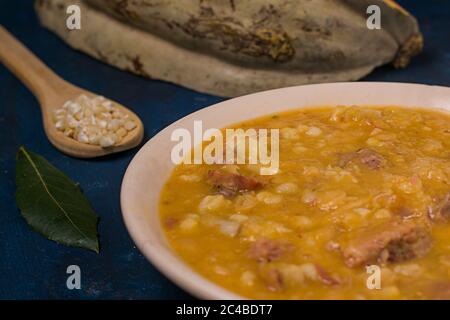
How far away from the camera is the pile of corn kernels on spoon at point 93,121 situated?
315cm

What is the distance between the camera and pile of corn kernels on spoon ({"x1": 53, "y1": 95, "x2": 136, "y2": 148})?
3.15 meters

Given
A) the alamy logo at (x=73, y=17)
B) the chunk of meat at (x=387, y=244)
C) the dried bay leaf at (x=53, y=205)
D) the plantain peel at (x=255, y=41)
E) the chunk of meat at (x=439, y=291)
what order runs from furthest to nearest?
1. the alamy logo at (x=73, y=17)
2. the plantain peel at (x=255, y=41)
3. the dried bay leaf at (x=53, y=205)
4. the chunk of meat at (x=387, y=244)
5. the chunk of meat at (x=439, y=291)

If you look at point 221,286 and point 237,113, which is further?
point 237,113

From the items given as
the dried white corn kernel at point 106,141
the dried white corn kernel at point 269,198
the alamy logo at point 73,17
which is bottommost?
the dried white corn kernel at point 269,198

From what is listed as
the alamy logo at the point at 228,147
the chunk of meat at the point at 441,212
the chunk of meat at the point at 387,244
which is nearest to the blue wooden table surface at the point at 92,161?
the alamy logo at the point at 228,147

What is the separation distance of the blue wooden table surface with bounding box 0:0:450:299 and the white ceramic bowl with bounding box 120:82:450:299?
1.02 feet

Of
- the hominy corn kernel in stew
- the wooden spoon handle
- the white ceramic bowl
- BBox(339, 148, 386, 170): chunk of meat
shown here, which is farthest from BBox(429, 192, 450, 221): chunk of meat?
the wooden spoon handle

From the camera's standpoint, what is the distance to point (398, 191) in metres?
2.21

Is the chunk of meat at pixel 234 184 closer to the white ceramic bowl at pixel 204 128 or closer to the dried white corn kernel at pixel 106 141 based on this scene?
the white ceramic bowl at pixel 204 128

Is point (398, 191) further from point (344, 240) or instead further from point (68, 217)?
point (68, 217)

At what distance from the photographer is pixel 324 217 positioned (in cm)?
212

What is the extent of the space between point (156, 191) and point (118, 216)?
467 millimetres

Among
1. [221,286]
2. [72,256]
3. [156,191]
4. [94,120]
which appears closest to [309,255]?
[221,286]
